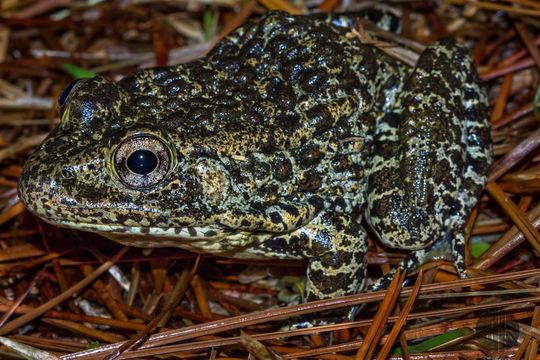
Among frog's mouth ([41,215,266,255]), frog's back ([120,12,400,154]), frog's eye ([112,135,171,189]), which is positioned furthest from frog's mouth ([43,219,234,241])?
frog's back ([120,12,400,154])

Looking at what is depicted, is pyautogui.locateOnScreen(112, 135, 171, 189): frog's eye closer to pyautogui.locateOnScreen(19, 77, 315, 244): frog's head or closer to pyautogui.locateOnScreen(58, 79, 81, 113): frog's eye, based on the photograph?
pyautogui.locateOnScreen(19, 77, 315, 244): frog's head

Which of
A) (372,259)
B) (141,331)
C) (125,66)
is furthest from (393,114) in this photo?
(125,66)

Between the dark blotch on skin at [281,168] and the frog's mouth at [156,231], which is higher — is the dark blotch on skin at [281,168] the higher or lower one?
the higher one

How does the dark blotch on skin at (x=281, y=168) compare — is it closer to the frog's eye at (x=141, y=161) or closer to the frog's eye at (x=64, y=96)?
the frog's eye at (x=141, y=161)

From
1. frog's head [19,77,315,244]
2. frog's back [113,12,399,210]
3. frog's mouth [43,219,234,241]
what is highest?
frog's back [113,12,399,210]

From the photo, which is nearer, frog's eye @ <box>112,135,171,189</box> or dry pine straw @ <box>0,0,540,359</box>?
frog's eye @ <box>112,135,171,189</box>

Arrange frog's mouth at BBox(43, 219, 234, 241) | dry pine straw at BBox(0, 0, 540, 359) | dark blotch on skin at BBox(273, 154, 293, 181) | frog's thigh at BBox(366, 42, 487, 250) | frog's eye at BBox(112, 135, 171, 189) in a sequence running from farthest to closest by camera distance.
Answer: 1. frog's thigh at BBox(366, 42, 487, 250)
2. dark blotch on skin at BBox(273, 154, 293, 181)
3. dry pine straw at BBox(0, 0, 540, 359)
4. frog's mouth at BBox(43, 219, 234, 241)
5. frog's eye at BBox(112, 135, 171, 189)

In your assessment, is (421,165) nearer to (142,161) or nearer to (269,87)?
(269,87)

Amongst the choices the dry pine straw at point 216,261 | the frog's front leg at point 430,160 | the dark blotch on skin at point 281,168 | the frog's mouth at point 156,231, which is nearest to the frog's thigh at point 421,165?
the frog's front leg at point 430,160
